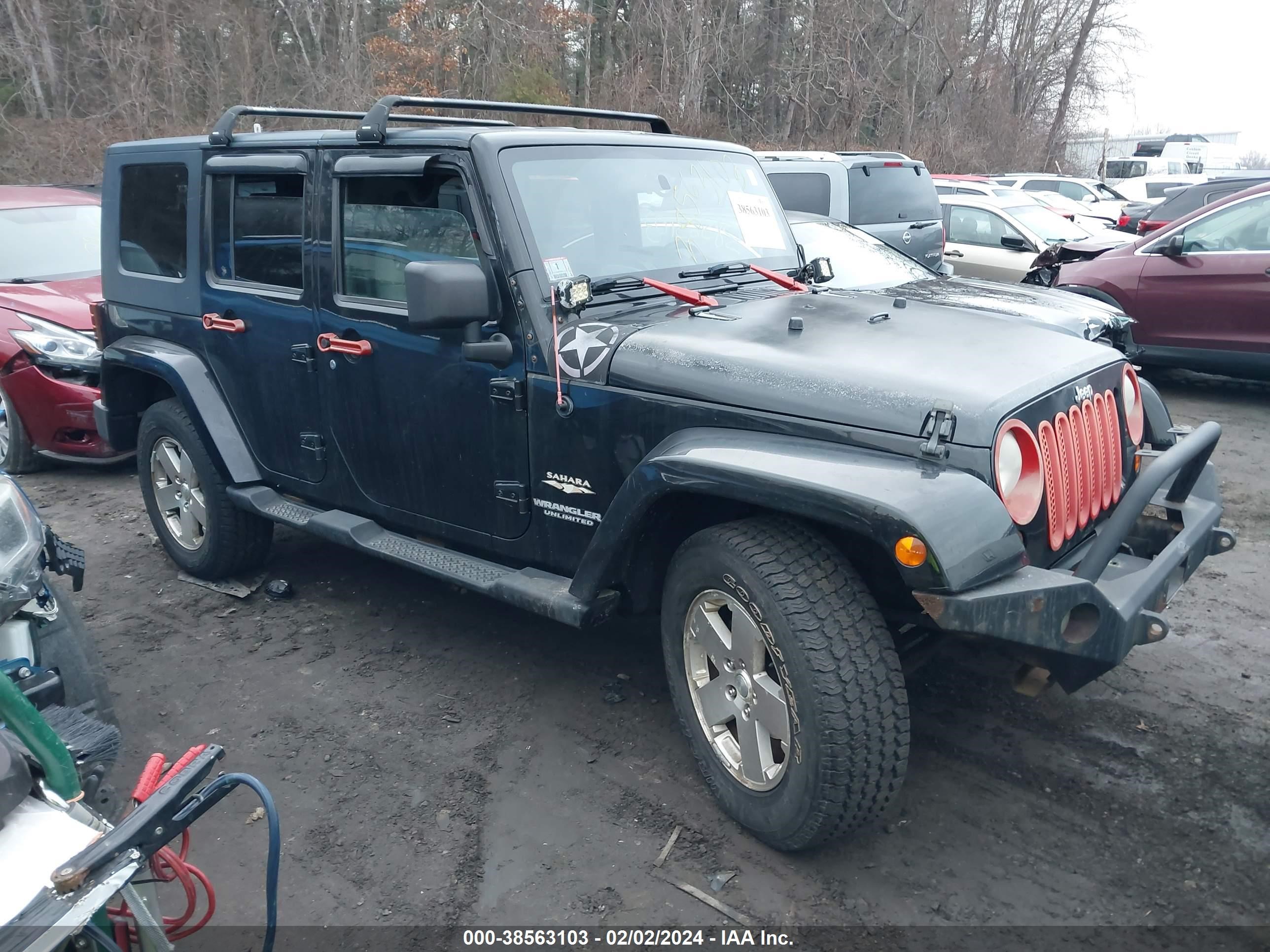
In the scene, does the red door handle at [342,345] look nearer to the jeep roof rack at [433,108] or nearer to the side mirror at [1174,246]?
the jeep roof rack at [433,108]

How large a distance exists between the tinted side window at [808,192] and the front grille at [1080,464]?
6.39 metres

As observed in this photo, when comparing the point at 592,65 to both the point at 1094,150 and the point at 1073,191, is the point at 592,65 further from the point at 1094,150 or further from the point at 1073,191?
the point at 1094,150

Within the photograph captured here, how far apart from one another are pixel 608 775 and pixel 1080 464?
1.79 meters

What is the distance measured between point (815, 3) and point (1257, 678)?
25.4 metres

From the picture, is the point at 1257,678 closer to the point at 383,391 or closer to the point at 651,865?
the point at 651,865

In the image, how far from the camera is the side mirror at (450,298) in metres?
3.12

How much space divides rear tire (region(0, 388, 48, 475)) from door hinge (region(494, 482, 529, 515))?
15.3 feet

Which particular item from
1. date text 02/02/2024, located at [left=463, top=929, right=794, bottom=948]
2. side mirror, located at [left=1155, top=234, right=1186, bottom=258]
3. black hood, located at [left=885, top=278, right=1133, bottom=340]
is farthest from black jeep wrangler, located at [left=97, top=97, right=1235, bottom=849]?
side mirror, located at [left=1155, top=234, right=1186, bottom=258]

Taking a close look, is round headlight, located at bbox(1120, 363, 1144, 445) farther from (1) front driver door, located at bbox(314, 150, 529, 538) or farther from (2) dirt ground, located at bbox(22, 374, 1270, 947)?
(1) front driver door, located at bbox(314, 150, 529, 538)

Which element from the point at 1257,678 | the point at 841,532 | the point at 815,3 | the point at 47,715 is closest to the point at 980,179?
the point at 815,3

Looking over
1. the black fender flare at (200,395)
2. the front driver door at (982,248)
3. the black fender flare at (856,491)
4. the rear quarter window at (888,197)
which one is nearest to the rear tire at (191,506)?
the black fender flare at (200,395)

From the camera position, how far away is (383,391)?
12.6 ft

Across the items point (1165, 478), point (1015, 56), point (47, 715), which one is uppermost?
point (1015, 56)

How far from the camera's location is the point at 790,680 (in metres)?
2.68
